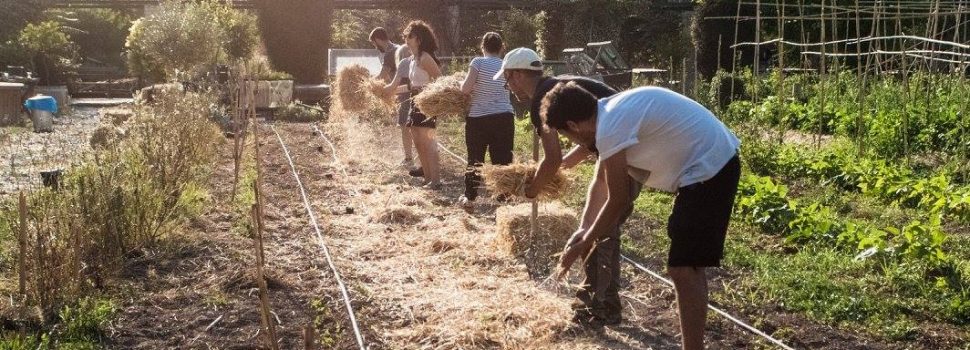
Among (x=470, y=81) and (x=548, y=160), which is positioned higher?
(x=470, y=81)

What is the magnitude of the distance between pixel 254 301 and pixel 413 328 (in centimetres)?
93

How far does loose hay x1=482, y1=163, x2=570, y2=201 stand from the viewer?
19.8ft

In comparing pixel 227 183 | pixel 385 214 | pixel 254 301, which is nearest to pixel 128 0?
pixel 227 183

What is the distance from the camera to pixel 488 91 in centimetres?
797

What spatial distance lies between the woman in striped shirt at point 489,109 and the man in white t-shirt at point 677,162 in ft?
12.3

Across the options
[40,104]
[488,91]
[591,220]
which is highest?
[488,91]

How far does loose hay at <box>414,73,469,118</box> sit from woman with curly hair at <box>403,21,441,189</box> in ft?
2.23

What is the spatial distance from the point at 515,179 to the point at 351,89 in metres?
6.44

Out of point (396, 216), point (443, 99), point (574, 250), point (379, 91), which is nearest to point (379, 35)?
point (379, 91)

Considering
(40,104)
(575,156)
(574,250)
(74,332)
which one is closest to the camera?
(574,250)

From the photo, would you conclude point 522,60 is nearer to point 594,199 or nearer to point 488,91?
point 594,199

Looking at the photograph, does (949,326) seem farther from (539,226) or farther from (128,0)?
(128,0)

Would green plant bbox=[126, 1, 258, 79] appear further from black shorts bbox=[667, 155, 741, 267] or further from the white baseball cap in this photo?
black shorts bbox=[667, 155, 741, 267]

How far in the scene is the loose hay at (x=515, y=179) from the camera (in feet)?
19.8
